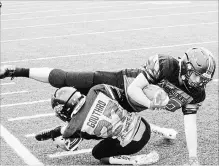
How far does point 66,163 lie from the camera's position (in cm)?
488

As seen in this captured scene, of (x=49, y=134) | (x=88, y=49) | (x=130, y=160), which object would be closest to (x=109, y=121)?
(x=130, y=160)

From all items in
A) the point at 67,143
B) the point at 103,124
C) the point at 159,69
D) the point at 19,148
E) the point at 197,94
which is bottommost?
the point at 19,148

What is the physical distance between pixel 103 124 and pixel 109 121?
0.22ft

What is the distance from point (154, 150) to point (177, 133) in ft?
2.00

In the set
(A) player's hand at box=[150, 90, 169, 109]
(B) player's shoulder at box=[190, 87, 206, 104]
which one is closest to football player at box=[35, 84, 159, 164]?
(A) player's hand at box=[150, 90, 169, 109]

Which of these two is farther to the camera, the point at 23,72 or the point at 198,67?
the point at 23,72

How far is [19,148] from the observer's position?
5.30 metres

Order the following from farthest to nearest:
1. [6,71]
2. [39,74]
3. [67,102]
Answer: [39,74]
[6,71]
[67,102]

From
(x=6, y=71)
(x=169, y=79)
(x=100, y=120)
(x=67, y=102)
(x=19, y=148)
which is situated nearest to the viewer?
(x=67, y=102)

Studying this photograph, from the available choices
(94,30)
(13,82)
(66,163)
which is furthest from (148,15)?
(66,163)

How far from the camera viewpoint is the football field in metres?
5.26

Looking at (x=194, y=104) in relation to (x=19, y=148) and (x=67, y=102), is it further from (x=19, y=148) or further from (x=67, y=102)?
(x=19, y=148)

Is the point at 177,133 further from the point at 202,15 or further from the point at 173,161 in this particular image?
the point at 202,15

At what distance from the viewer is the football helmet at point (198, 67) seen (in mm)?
4473
